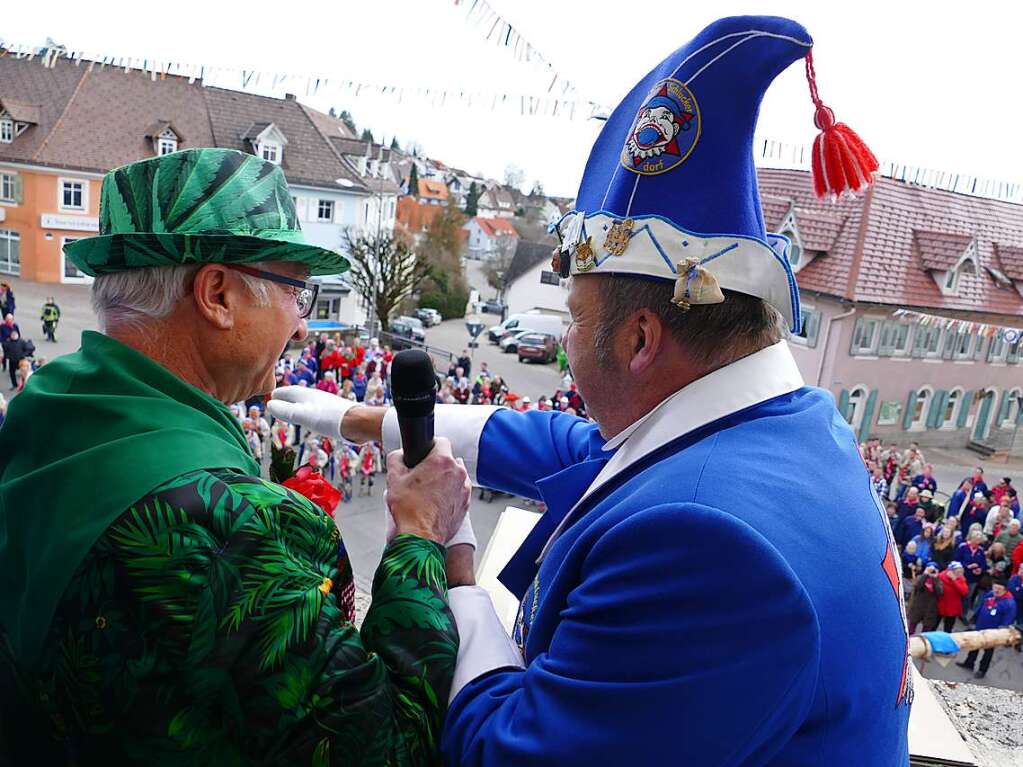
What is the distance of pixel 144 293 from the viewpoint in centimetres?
145

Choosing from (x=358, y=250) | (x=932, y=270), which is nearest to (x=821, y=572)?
(x=932, y=270)

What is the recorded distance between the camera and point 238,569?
3.92ft

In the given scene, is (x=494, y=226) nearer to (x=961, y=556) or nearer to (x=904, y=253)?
(x=904, y=253)

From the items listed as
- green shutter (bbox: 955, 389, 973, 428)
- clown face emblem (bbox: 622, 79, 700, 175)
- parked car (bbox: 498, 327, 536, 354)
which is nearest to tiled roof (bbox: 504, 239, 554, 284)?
parked car (bbox: 498, 327, 536, 354)

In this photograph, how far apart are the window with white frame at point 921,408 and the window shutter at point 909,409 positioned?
94mm

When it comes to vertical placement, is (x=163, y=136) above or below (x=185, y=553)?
above

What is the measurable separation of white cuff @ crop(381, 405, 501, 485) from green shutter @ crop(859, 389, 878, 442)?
62.1 ft

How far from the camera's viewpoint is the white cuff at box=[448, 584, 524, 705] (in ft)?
4.64

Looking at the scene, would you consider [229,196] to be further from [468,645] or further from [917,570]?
[917,570]

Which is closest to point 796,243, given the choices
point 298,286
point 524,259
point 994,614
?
point 994,614

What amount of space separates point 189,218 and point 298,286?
0.82 ft

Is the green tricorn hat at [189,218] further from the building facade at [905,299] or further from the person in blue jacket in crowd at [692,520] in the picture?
the building facade at [905,299]

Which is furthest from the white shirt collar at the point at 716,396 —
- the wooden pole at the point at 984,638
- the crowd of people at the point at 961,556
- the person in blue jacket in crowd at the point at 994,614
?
the person in blue jacket in crowd at the point at 994,614

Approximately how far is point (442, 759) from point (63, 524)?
73 centimetres
